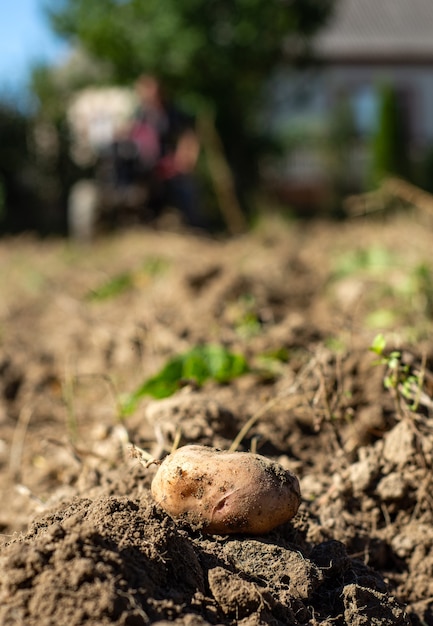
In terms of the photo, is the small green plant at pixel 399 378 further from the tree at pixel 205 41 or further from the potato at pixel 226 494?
the tree at pixel 205 41

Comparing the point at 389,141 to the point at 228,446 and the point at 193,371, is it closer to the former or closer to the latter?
the point at 193,371

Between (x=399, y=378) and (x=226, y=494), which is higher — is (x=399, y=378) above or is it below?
below

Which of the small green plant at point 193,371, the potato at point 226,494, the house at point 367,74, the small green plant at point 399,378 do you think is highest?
the potato at point 226,494

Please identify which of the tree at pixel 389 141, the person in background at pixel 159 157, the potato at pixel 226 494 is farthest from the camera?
the tree at pixel 389 141

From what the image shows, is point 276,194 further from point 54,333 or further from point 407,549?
point 407,549

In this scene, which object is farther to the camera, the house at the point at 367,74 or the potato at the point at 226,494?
the house at the point at 367,74

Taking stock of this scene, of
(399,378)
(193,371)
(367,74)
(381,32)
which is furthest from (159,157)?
(381,32)

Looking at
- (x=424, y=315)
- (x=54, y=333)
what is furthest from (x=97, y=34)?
(x=424, y=315)

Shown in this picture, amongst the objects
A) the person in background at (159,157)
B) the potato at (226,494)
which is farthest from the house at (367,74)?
the potato at (226,494)

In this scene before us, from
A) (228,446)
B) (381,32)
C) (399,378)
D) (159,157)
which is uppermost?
(399,378)
